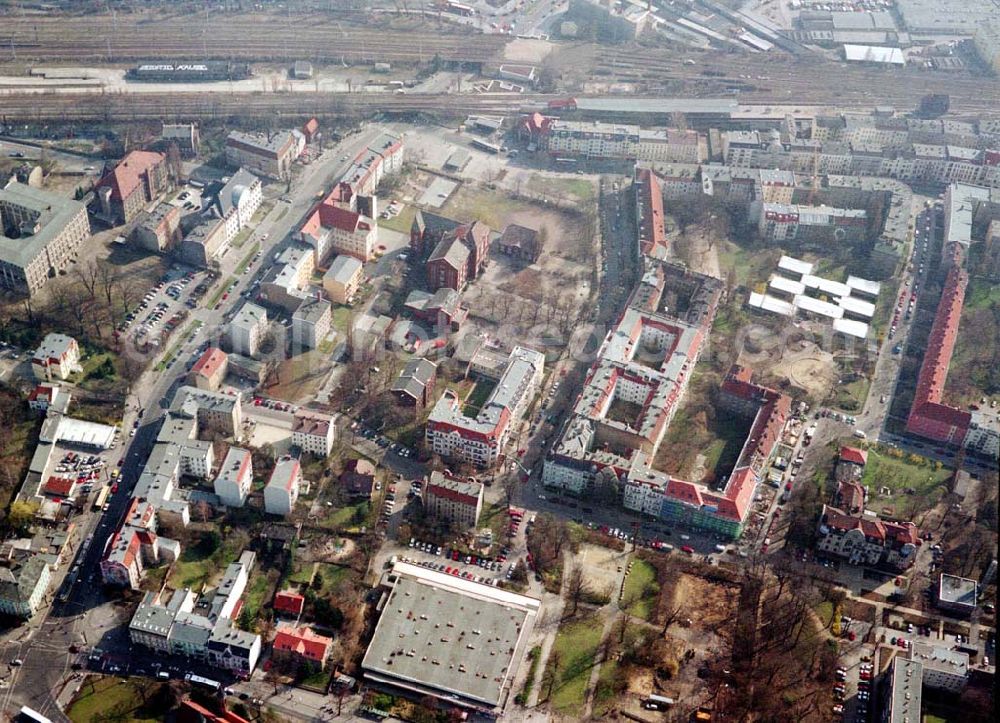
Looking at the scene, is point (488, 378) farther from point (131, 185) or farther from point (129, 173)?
point (129, 173)

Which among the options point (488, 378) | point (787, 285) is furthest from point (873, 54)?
point (488, 378)

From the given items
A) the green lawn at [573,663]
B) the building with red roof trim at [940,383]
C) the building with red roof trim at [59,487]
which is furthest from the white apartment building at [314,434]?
the building with red roof trim at [940,383]

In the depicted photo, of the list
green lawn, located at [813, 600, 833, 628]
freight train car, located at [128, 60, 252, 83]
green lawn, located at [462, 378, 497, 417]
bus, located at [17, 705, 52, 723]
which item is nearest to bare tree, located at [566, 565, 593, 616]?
green lawn, located at [813, 600, 833, 628]

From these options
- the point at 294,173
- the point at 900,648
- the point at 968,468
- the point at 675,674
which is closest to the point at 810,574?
the point at 900,648

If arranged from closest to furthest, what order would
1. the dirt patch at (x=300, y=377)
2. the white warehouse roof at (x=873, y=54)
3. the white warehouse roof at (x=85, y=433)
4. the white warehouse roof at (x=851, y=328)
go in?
1. the white warehouse roof at (x=85, y=433)
2. the dirt patch at (x=300, y=377)
3. the white warehouse roof at (x=851, y=328)
4. the white warehouse roof at (x=873, y=54)

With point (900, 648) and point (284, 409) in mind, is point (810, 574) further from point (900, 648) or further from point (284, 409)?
point (284, 409)

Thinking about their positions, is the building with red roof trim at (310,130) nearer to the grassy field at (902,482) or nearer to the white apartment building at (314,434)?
the white apartment building at (314,434)
